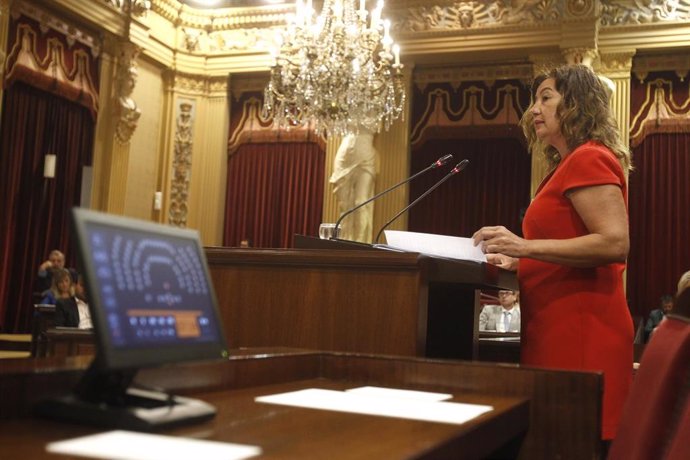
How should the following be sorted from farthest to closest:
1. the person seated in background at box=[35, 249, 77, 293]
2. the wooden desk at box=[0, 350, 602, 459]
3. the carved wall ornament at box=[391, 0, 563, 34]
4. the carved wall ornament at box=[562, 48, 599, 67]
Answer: the carved wall ornament at box=[391, 0, 563, 34], the carved wall ornament at box=[562, 48, 599, 67], the person seated in background at box=[35, 249, 77, 293], the wooden desk at box=[0, 350, 602, 459]

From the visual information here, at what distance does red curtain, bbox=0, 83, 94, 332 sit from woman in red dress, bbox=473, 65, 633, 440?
6.20 meters

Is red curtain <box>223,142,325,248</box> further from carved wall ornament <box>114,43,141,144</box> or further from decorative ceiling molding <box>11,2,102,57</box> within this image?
decorative ceiling molding <box>11,2,102,57</box>

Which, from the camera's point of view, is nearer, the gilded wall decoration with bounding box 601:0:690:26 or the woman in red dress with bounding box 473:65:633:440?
the woman in red dress with bounding box 473:65:633:440

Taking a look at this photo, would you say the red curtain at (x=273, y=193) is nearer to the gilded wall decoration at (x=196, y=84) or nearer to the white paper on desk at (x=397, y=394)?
the gilded wall decoration at (x=196, y=84)

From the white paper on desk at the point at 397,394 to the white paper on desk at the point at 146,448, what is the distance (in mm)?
461

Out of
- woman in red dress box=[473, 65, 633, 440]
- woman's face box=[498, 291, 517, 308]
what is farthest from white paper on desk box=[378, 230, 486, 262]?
woman's face box=[498, 291, 517, 308]

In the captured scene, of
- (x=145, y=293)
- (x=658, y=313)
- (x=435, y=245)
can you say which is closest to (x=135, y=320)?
(x=145, y=293)

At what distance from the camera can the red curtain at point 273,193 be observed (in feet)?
28.7

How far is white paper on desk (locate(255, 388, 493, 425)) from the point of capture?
3.44 ft

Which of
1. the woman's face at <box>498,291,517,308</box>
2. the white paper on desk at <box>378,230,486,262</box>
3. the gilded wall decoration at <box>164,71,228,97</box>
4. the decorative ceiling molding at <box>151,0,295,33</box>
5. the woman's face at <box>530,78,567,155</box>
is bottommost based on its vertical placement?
the woman's face at <box>498,291,517,308</box>

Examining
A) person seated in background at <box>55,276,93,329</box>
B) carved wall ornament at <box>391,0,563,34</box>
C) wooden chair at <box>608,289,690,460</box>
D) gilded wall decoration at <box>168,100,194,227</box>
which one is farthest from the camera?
gilded wall decoration at <box>168,100,194,227</box>

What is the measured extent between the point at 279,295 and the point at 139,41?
22.6 feet

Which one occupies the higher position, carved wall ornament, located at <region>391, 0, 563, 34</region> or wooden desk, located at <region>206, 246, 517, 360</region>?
carved wall ornament, located at <region>391, 0, 563, 34</region>

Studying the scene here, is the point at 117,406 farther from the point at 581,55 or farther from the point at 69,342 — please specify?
the point at 581,55
